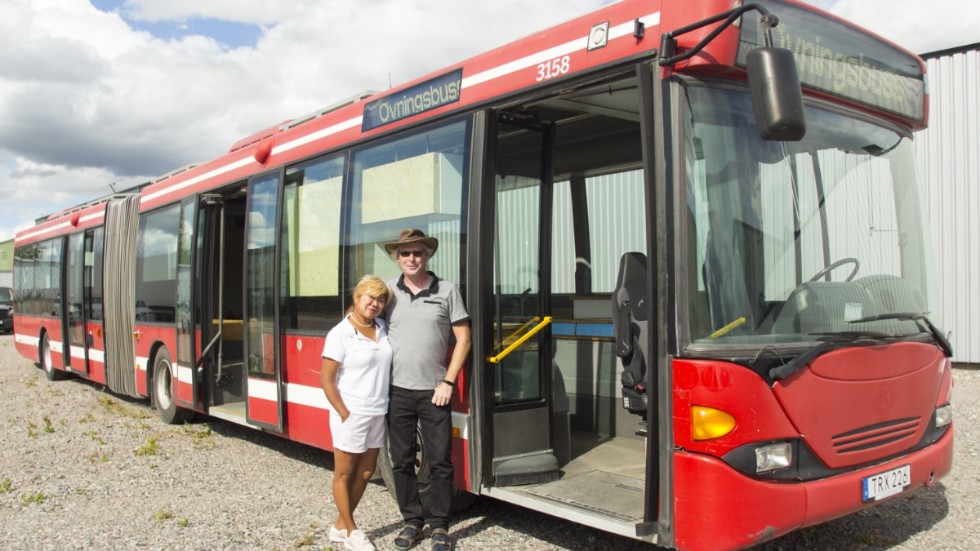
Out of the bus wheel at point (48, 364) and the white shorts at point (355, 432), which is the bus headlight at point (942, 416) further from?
the bus wheel at point (48, 364)

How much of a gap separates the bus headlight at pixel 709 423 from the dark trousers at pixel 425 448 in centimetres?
171

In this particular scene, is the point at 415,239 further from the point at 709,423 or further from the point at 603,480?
the point at 709,423

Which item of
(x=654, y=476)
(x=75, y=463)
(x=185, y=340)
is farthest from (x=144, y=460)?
(x=654, y=476)

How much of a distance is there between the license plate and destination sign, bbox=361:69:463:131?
11.0 ft

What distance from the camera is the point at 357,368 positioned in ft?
16.2

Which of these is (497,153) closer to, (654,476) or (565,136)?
(565,136)

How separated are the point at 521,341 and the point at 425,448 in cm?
92

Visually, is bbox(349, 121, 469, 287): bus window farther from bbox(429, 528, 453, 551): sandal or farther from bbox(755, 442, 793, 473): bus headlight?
bbox(755, 442, 793, 473): bus headlight

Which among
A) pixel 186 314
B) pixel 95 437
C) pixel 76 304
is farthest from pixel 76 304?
pixel 186 314

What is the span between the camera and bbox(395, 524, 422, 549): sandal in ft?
16.4

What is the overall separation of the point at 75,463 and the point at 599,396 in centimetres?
496

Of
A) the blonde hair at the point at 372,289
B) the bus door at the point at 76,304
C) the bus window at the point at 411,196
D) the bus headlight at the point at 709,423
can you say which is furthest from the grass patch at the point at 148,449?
the bus headlight at the point at 709,423

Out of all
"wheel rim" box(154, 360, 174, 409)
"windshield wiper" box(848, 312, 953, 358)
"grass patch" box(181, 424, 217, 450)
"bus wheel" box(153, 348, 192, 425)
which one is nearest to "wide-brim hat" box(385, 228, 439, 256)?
"windshield wiper" box(848, 312, 953, 358)

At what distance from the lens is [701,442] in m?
3.86
